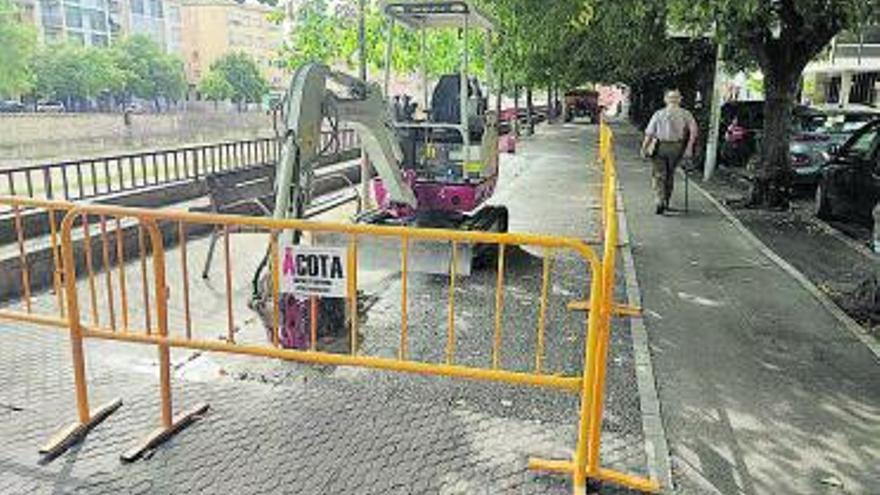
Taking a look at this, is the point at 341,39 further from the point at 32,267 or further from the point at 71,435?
the point at 71,435

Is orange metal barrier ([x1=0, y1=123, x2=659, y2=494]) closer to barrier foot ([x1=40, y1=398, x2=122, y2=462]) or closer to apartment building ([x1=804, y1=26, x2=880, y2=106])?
barrier foot ([x1=40, y1=398, x2=122, y2=462])

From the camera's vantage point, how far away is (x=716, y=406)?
486cm

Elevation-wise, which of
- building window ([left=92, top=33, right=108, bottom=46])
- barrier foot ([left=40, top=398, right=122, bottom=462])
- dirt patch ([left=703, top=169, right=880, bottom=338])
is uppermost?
building window ([left=92, top=33, right=108, bottom=46])

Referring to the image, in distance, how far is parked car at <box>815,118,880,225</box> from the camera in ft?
32.8

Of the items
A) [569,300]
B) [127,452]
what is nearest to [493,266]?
[569,300]

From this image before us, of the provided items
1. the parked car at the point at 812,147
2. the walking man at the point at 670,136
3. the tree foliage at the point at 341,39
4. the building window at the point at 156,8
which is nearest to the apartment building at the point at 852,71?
the parked car at the point at 812,147

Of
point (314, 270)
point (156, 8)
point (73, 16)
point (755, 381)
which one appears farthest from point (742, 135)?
point (156, 8)

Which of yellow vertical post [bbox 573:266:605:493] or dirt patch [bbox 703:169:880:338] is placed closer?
yellow vertical post [bbox 573:266:605:493]

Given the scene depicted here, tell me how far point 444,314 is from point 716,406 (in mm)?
2607

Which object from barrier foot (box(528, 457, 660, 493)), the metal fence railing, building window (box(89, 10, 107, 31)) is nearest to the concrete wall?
the metal fence railing

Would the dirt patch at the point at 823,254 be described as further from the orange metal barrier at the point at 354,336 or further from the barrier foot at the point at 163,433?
the barrier foot at the point at 163,433

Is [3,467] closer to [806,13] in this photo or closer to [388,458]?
[388,458]

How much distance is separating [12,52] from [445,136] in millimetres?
55106

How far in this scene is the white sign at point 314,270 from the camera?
A: 4145 millimetres
